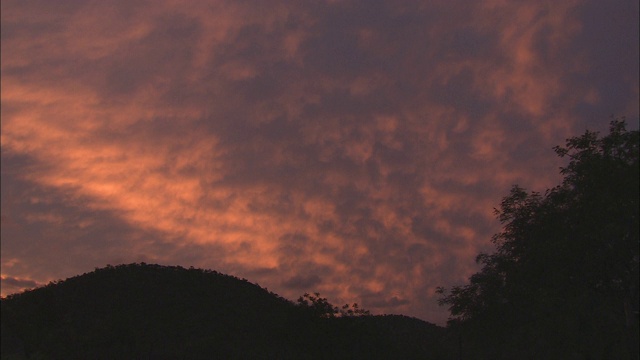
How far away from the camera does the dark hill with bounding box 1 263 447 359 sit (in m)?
59.6

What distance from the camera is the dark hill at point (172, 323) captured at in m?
59.6

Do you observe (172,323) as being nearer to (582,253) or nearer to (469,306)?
(469,306)

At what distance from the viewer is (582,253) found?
142 ft

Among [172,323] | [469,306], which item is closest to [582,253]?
[469,306]

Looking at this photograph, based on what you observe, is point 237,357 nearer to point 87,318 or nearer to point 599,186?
point 87,318

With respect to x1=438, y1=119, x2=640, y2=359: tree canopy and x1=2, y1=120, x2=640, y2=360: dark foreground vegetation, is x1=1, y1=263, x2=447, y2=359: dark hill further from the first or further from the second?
x1=438, y1=119, x2=640, y2=359: tree canopy

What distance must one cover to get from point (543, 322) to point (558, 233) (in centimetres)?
722

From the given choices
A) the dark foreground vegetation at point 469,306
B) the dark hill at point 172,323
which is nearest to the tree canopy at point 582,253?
the dark foreground vegetation at point 469,306

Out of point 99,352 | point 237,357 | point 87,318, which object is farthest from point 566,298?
point 87,318

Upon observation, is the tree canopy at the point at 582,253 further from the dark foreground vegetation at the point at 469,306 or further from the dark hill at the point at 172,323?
the dark hill at the point at 172,323

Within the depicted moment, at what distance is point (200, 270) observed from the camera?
9131 centimetres

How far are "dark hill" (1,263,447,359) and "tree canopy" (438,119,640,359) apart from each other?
24.9 m

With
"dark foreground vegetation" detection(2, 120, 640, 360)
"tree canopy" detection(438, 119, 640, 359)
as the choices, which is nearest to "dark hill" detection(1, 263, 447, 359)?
"dark foreground vegetation" detection(2, 120, 640, 360)

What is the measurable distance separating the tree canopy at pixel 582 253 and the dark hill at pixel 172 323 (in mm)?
24924
